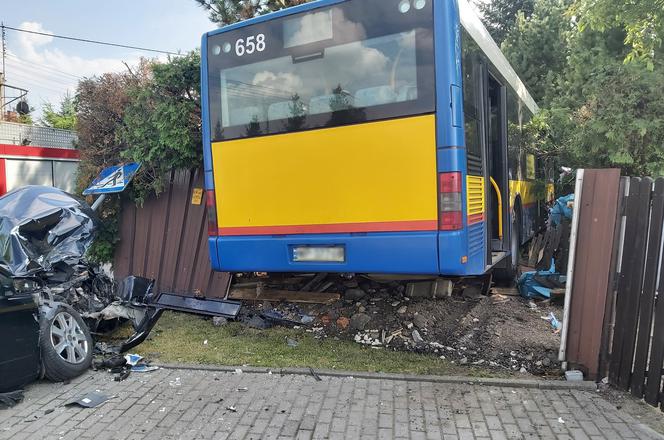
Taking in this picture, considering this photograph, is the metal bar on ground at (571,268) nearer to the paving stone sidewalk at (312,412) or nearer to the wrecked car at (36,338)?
the paving stone sidewalk at (312,412)

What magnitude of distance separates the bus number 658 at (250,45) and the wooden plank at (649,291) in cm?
386

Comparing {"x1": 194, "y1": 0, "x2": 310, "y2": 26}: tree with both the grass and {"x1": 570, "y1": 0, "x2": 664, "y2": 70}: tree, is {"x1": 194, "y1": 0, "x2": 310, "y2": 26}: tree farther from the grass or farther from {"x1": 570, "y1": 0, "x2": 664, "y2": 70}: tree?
the grass

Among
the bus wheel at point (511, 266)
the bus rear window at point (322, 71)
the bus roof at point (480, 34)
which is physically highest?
the bus roof at point (480, 34)

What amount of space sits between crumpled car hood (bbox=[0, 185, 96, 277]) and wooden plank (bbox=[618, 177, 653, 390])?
5.28 m

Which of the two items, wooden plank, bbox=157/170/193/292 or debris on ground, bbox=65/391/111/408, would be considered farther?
wooden plank, bbox=157/170/193/292

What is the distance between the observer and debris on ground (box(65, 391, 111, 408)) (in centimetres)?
391

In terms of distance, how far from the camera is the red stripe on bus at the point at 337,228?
4.43 meters

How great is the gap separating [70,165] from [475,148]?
11.0 meters

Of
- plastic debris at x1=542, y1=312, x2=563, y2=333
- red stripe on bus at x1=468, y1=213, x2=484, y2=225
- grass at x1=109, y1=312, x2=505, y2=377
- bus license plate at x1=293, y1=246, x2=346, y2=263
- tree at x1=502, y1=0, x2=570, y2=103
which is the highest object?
tree at x1=502, y1=0, x2=570, y2=103

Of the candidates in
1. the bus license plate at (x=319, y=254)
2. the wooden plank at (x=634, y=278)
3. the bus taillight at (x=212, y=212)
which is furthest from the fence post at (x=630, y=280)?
the bus taillight at (x=212, y=212)

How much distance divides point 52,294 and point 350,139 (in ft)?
11.2

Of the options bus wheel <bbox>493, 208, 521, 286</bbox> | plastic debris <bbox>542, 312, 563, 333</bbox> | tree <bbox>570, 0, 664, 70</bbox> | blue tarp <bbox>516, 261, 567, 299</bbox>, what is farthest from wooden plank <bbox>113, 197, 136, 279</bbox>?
tree <bbox>570, 0, 664, 70</bbox>

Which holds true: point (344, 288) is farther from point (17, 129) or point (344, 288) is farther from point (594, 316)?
point (17, 129)

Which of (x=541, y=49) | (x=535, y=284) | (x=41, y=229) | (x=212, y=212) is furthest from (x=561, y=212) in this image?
(x=541, y=49)
